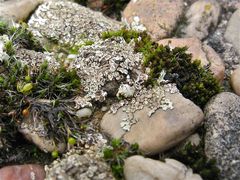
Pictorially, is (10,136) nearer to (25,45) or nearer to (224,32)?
(25,45)

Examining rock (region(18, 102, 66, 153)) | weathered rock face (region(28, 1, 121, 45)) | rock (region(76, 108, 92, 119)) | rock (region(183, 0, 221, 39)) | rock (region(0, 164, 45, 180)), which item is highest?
rock (region(183, 0, 221, 39))

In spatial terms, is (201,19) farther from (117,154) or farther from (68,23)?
(117,154)

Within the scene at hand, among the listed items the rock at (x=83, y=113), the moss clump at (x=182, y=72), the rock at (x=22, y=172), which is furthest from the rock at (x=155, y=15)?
the rock at (x=22, y=172)

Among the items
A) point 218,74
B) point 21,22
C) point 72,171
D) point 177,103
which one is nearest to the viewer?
point 72,171

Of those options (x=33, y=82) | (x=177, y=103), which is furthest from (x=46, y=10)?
(x=177, y=103)

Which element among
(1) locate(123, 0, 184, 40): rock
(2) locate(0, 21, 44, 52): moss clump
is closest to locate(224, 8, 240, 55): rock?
(1) locate(123, 0, 184, 40): rock

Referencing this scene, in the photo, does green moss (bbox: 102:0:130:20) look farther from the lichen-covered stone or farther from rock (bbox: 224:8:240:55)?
rock (bbox: 224:8:240:55)
